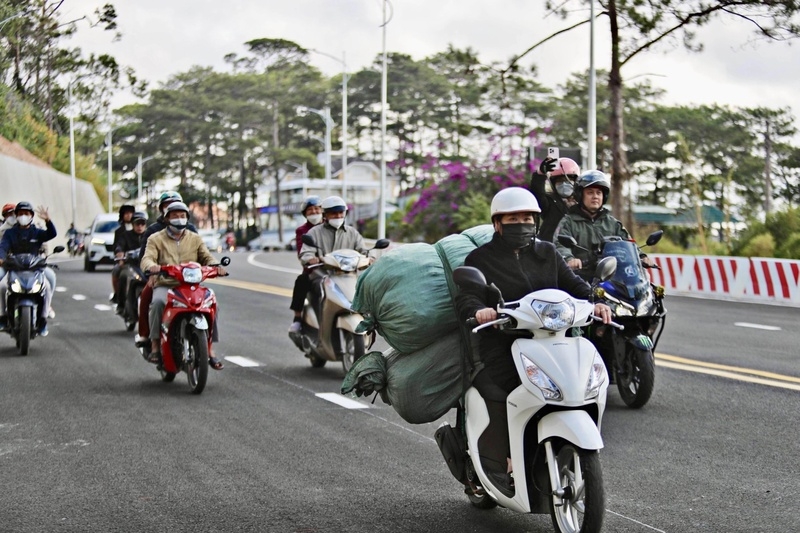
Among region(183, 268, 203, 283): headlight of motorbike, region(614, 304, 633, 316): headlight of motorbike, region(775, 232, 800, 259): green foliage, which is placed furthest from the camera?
region(775, 232, 800, 259): green foliage

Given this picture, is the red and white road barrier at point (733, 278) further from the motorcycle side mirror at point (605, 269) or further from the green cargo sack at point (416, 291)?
the green cargo sack at point (416, 291)

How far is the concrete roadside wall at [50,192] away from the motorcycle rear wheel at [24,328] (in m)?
33.1

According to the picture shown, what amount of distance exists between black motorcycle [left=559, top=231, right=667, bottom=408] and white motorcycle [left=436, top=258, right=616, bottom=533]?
13.5 ft

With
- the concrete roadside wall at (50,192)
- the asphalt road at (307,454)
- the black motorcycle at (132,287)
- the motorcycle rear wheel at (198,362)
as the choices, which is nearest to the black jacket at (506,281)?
the asphalt road at (307,454)

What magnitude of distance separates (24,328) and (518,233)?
373 inches

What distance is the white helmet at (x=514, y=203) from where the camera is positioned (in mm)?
5859

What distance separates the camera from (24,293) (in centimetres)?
1395

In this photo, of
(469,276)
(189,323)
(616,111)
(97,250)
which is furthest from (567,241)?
(97,250)

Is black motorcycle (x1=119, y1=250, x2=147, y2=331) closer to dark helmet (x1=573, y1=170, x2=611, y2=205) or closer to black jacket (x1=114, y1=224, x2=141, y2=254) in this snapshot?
black jacket (x1=114, y1=224, x2=141, y2=254)

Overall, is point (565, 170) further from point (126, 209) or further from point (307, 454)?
point (126, 209)

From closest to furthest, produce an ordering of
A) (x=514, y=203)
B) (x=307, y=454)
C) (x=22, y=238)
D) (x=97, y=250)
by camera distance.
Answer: (x=514, y=203) < (x=307, y=454) < (x=22, y=238) < (x=97, y=250)

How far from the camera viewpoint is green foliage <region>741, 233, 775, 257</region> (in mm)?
27328

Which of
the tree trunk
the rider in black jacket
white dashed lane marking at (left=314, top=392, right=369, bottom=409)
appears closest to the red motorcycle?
white dashed lane marking at (left=314, top=392, right=369, bottom=409)

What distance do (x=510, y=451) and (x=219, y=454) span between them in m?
2.99
